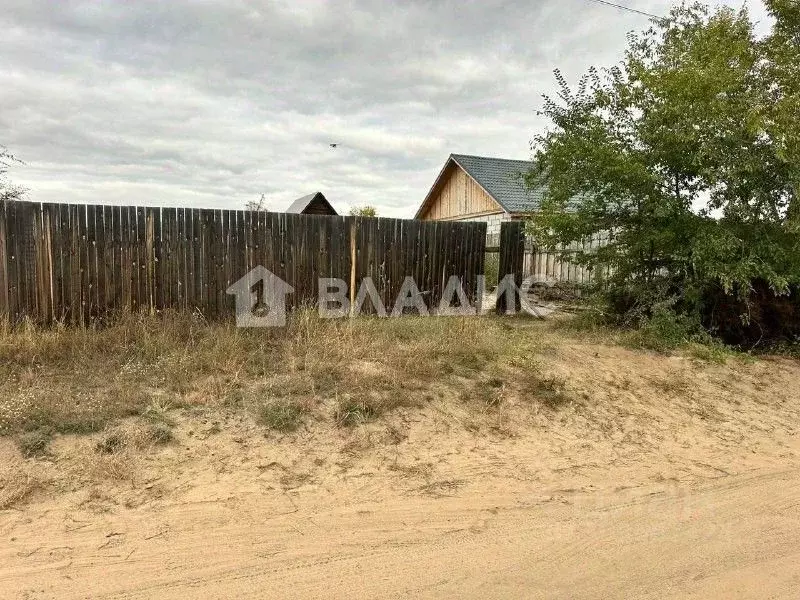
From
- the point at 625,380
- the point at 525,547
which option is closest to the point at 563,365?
the point at 625,380

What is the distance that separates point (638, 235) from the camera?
7062 mm

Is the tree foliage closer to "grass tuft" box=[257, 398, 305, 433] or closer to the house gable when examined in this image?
"grass tuft" box=[257, 398, 305, 433]

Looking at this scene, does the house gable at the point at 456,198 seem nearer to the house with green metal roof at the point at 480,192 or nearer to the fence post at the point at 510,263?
the house with green metal roof at the point at 480,192

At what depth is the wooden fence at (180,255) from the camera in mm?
5965

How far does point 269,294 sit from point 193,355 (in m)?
2.27

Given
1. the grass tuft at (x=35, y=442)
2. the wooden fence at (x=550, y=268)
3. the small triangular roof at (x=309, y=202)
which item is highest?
the small triangular roof at (x=309, y=202)

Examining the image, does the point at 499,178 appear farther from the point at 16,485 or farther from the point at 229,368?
the point at 16,485

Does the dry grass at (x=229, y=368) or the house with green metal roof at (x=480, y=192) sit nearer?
the dry grass at (x=229, y=368)

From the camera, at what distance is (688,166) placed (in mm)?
6637

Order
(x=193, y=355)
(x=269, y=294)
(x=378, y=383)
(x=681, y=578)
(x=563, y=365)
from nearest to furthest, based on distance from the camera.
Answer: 1. (x=681, y=578)
2. (x=378, y=383)
3. (x=193, y=355)
4. (x=563, y=365)
5. (x=269, y=294)

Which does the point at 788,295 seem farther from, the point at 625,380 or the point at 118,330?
the point at 118,330

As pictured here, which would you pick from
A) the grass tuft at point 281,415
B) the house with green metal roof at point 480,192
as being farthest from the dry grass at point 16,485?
the house with green metal roof at point 480,192

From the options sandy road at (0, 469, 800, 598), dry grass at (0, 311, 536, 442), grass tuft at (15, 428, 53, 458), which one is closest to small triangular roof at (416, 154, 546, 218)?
dry grass at (0, 311, 536, 442)

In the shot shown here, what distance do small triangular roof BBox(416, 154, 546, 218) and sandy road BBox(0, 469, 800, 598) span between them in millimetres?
12490
